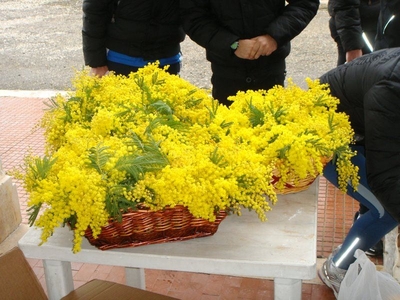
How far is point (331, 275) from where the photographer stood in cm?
249

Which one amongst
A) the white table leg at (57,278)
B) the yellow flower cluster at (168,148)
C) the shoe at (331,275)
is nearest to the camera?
the yellow flower cluster at (168,148)

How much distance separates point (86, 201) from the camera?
4.43 ft

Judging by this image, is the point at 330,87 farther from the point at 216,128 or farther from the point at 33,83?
the point at 33,83

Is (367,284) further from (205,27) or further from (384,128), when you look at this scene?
(205,27)

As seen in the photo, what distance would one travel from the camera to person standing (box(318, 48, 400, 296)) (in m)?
1.69

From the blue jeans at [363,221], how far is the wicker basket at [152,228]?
2.71ft

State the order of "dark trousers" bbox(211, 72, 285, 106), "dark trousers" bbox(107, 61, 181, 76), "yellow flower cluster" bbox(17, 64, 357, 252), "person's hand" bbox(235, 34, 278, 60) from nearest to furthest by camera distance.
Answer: "yellow flower cluster" bbox(17, 64, 357, 252) → "person's hand" bbox(235, 34, 278, 60) → "dark trousers" bbox(211, 72, 285, 106) → "dark trousers" bbox(107, 61, 181, 76)

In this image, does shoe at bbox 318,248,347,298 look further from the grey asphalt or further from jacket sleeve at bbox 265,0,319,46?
the grey asphalt

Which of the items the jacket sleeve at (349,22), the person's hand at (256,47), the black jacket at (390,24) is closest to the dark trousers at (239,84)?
the person's hand at (256,47)

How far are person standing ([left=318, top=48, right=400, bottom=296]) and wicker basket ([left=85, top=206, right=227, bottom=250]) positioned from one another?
0.55 metres

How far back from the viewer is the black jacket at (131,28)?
2893 millimetres

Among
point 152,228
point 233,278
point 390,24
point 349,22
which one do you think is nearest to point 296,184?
point 152,228

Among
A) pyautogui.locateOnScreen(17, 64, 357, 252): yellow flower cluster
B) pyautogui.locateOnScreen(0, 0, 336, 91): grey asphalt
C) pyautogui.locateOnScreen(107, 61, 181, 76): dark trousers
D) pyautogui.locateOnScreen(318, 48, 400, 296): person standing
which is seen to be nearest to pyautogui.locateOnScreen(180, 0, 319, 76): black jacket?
pyautogui.locateOnScreen(107, 61, 181, 76): dark trousers

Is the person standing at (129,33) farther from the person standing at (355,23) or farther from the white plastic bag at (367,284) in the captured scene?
the white plastic bag at (367,284)
